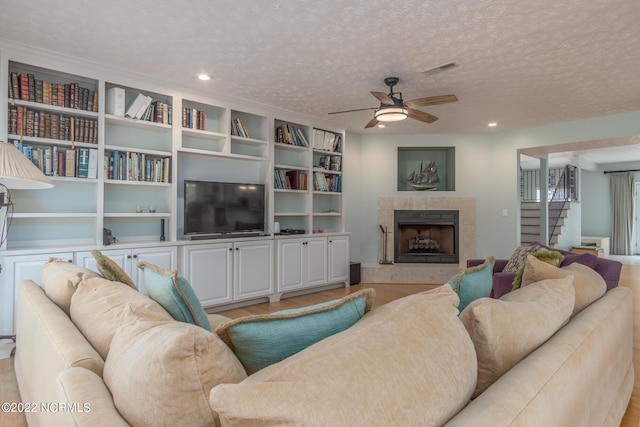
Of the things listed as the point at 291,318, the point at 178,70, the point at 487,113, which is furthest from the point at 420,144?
the point at 291,318

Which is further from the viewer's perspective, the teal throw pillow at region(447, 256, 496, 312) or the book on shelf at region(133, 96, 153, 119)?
the book on shelf at region(133, 96, 153, 119)

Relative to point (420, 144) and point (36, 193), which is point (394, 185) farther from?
point (36, 193)

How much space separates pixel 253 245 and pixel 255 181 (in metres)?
0.92

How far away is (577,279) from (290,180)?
3.82 m

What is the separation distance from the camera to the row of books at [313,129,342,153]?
17.5 ft

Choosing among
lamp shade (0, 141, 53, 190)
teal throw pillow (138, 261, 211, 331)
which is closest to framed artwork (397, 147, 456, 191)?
lamp shade (0, 141, 53, 190)

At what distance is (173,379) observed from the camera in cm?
73

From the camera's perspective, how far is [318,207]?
5.86 metres

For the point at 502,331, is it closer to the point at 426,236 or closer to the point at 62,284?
the point at 62,284

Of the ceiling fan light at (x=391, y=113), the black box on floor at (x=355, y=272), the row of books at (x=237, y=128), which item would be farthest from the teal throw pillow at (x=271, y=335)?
the black box on floor at (x=355, y=272)

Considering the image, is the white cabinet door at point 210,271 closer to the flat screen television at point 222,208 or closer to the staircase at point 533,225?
the flat screen television at point 222,208

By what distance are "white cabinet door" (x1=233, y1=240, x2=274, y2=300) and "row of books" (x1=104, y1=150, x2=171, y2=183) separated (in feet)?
3.70

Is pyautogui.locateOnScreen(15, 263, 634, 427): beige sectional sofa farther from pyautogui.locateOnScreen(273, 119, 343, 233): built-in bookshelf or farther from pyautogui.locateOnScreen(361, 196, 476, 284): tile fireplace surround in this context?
pyautogui.locateOnScreen(361, 196, 476, 284): tile fireplace surround

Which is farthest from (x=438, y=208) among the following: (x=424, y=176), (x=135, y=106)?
(x=135, y=106)
